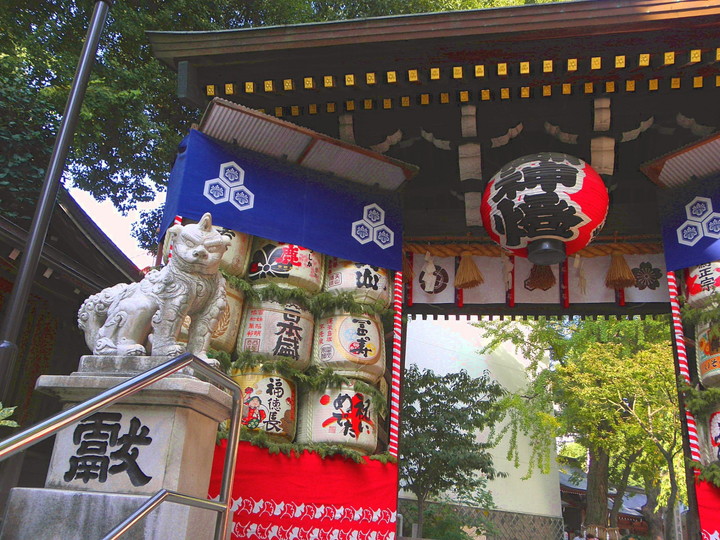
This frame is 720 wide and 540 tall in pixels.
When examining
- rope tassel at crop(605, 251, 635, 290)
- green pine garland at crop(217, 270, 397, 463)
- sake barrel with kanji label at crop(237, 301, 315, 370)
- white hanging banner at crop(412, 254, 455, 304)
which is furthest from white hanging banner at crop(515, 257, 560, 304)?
sake barrel with kanji label at crop(237, 301, 315, 370)

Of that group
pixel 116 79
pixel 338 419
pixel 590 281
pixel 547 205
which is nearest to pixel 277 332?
pixel 338 419

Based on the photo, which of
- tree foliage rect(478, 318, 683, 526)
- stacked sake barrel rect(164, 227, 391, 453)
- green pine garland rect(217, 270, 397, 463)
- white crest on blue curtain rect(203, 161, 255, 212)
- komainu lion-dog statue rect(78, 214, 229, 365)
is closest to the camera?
komainu lion-dog statue rect(78, 214, 229, 365)

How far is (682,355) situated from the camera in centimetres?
643

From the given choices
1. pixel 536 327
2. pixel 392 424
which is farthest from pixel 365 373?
pixel 536 327

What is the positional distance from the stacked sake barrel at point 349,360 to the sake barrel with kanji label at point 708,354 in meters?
3.40

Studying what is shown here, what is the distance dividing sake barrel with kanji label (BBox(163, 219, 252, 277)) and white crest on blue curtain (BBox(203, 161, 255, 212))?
322 millimetres

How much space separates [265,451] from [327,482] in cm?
71

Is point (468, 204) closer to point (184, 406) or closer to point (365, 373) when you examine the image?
point (365, 373)

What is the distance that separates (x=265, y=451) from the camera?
224 inches

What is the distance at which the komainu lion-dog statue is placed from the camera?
154 inches

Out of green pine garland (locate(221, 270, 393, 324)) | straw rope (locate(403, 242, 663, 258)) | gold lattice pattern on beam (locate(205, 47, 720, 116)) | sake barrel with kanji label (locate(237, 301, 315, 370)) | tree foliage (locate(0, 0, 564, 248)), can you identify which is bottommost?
sake barrel with kanji label (locate(237, 301, 315, 370))

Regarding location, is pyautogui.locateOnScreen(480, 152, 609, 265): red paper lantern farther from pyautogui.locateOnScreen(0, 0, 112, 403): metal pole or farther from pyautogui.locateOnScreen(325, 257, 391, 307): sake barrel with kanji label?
pyautogui.locateOnScreen(0, 0, 112, 403): metal pole

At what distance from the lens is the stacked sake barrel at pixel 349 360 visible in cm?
615

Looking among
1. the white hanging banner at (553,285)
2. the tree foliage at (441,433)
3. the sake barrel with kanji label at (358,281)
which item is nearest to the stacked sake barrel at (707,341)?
the white hanging banner at (553,285)
